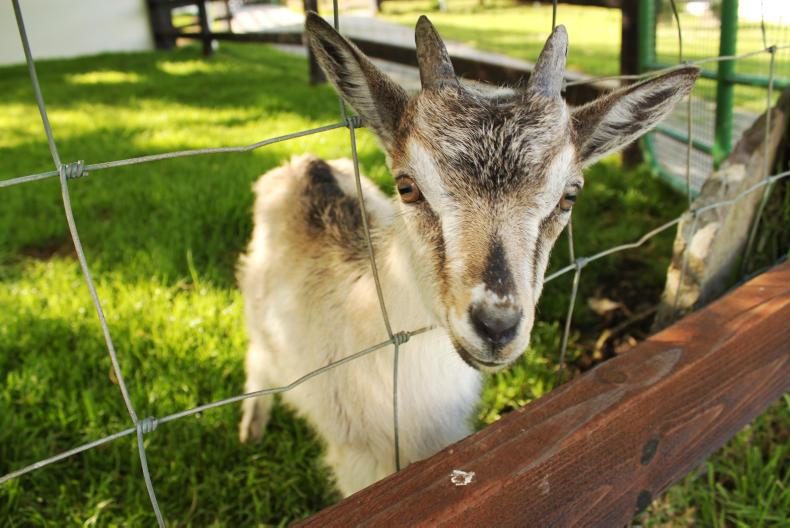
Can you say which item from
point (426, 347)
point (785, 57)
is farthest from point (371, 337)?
point (785, 57)

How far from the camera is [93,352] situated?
279 cm

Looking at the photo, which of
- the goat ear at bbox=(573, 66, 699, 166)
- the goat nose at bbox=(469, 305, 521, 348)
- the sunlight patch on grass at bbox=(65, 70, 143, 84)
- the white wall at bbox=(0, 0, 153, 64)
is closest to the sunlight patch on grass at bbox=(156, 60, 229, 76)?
the sunlight patch on grass at bbox=(65, 70, 143, 84)

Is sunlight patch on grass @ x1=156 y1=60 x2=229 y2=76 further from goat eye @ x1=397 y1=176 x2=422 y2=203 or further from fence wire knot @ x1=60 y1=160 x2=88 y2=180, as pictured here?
fence wire knot @ x1=60 y1=160 x2=88 y2=180

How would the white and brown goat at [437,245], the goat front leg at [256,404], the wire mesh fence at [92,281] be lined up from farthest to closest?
the goat front leg at [256,404]
the white and brown goat at [437,245]
the wire mesh fence at [92,281]

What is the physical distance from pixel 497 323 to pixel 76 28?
13612mm

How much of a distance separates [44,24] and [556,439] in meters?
13.7

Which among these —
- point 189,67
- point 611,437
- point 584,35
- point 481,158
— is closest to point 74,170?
point 481,158

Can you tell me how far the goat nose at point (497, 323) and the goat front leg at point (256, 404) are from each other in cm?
149

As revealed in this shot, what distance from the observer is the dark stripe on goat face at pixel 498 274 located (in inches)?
51.1

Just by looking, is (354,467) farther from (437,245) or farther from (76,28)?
(76,28)

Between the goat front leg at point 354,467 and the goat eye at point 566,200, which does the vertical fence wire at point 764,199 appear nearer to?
the goat eye at point 566,200

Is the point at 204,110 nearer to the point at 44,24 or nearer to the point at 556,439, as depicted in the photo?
the point at 556,439

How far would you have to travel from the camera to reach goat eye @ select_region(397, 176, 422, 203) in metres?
1.56

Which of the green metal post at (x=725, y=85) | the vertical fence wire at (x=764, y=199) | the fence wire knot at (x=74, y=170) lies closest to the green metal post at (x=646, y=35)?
the green metal post at (x=725, y=85)
